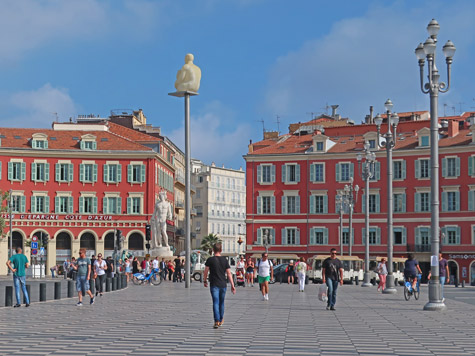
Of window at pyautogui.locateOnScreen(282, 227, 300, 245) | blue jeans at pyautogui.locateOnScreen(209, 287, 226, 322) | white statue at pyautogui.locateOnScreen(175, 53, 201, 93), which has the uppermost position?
white statue at pyautogui.locateOnScreen(175, 53, 201, 93)

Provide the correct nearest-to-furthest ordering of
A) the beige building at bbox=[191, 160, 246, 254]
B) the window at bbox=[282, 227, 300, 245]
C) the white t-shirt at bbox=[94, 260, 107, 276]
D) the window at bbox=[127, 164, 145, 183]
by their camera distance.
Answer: the white t-shirt at bbox=[94, 260, 107, 276] < the window at bbox=[127, 164, 145, 183] < the window at bbox=[282, 227, 300, 245] < the beige building at bbox=[191, 160, 246, 254]

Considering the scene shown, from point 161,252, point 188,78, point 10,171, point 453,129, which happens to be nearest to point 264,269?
point 188,78

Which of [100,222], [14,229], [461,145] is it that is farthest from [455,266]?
[14,229]

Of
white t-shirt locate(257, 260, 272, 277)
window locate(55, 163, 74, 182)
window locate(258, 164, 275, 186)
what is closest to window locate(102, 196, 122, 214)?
window locate(55, 163, 74, 182)

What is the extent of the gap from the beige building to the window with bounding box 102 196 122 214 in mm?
49283

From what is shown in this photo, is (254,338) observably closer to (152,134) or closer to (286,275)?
(286,275)

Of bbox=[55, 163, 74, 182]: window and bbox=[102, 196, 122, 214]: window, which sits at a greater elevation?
bbox=[55, 163, 74, 182]: window

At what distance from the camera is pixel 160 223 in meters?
58.1

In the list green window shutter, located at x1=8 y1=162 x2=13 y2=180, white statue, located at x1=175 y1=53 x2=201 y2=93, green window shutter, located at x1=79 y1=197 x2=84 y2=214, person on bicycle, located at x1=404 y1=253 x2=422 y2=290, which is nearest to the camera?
person on bicycle, located at x1=404 y1=253 x2=422 y2=290

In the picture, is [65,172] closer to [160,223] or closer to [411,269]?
[160,223]

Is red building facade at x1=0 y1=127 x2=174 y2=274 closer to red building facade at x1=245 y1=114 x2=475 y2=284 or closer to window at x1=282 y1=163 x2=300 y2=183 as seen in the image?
red building facade at x1=245 y1=114 x2=475 y2=284

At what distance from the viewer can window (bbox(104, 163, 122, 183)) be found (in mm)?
83125

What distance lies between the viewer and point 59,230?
8138 cm

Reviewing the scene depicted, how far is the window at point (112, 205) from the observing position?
82875 mm
